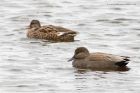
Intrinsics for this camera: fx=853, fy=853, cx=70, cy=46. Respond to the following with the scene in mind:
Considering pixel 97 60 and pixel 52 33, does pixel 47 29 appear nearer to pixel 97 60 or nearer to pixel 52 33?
pixel 52 33

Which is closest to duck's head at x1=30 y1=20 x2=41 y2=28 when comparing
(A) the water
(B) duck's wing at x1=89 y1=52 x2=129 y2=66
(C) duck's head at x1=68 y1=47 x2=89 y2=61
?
A: (A) the water

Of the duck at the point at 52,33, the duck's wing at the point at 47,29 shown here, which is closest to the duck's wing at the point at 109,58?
the duck at the point at 52,33

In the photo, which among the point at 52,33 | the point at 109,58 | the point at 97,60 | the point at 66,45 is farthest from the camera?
the point at 52,33

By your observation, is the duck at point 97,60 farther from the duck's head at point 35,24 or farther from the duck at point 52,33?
the duck's head at point 35,24

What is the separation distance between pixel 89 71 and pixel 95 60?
1.44 ft

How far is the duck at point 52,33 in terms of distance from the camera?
871 inches

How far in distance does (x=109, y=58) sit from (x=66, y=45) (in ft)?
9.69

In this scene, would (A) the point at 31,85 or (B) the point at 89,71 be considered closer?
(A) the point at 31,85

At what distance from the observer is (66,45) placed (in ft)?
70.5

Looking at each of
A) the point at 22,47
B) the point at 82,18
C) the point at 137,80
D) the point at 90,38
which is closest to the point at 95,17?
the point at 82,18

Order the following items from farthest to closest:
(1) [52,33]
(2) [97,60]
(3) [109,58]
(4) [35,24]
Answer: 1. (4) [35,24]
2. (1) [52,33]
3. (2) [97,60]
4. (3) [109,58]

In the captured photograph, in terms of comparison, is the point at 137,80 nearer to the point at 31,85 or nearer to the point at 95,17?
the point at 31,85

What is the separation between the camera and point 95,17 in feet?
86.2

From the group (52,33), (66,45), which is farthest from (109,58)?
(52,33)
